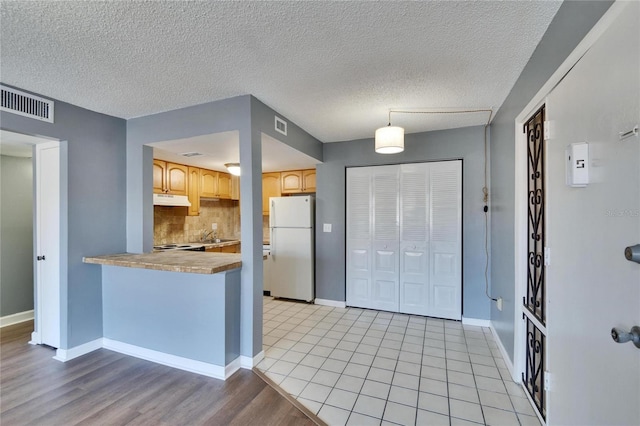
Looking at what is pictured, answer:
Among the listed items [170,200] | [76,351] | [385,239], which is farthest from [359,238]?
[76,351]

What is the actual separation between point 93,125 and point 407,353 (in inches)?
147

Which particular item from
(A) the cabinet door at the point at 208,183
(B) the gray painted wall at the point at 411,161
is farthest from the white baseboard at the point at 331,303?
(A) the cabinet door at the point at 208,183

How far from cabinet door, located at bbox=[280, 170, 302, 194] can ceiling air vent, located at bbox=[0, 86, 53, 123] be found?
3065 mm

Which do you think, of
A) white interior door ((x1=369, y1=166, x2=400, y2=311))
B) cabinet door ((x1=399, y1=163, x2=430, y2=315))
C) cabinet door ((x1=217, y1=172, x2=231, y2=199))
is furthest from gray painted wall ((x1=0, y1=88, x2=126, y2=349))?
cabinet door ((x1=399, y1=163, x2=430, y2=315))

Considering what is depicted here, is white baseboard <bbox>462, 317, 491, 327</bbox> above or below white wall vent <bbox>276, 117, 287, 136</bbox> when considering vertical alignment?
below

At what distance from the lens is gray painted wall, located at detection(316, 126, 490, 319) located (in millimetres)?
3350

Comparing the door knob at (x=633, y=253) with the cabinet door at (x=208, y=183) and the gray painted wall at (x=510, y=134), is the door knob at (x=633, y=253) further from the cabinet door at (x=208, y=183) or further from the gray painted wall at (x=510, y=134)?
the cabinet door at (x=208, y=183)

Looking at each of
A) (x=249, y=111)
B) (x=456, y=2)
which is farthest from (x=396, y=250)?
(x=456, y=2)

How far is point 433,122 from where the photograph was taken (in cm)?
322

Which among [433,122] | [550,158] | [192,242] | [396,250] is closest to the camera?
[550,158]

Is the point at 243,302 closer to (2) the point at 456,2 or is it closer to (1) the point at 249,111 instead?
(1) the point at 249,111

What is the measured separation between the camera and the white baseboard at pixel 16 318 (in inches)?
131

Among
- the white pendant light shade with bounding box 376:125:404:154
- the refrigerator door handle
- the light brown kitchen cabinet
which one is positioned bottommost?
the refrigerator door handle

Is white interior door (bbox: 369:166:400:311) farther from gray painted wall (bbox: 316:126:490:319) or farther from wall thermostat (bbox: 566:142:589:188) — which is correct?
wall thermostat (bbox: 566:142:589:188)
